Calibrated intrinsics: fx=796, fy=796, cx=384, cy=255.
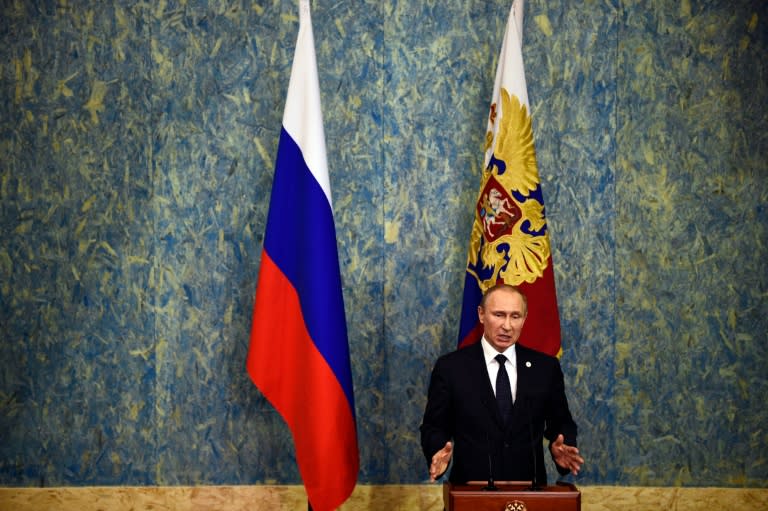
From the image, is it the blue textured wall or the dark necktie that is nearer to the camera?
the dark necktie

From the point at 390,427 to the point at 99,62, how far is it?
7.83 ft

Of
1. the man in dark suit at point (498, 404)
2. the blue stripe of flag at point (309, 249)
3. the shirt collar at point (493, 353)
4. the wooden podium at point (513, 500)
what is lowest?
the wooden podium at point (513, 500)

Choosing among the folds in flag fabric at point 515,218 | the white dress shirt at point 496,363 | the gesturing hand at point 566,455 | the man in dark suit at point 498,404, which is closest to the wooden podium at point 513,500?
the gesturing hand at point 566,455

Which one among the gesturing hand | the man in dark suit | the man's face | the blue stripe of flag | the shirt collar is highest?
the blue stripe of flag

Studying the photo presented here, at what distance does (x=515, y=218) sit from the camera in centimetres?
365

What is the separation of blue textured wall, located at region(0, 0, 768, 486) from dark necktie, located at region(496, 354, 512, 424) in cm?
94

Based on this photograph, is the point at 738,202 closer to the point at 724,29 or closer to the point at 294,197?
the point at 724,29

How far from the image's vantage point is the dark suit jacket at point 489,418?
304cm

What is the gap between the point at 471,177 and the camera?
407cm

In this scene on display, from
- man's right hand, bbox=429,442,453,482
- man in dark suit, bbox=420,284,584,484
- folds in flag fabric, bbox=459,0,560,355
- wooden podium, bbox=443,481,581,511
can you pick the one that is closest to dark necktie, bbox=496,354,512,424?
man in dark suit, bbox=420,284,584,484

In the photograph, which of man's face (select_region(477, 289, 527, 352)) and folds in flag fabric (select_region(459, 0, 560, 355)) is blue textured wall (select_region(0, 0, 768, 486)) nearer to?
folds in flag fabric (select_region(459, 0, 560, 355))

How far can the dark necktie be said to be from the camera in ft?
10.1

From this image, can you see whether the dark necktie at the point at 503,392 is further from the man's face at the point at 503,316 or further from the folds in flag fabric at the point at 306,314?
the folds in flag fabric at the point at 306,314

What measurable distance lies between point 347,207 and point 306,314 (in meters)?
0.75
